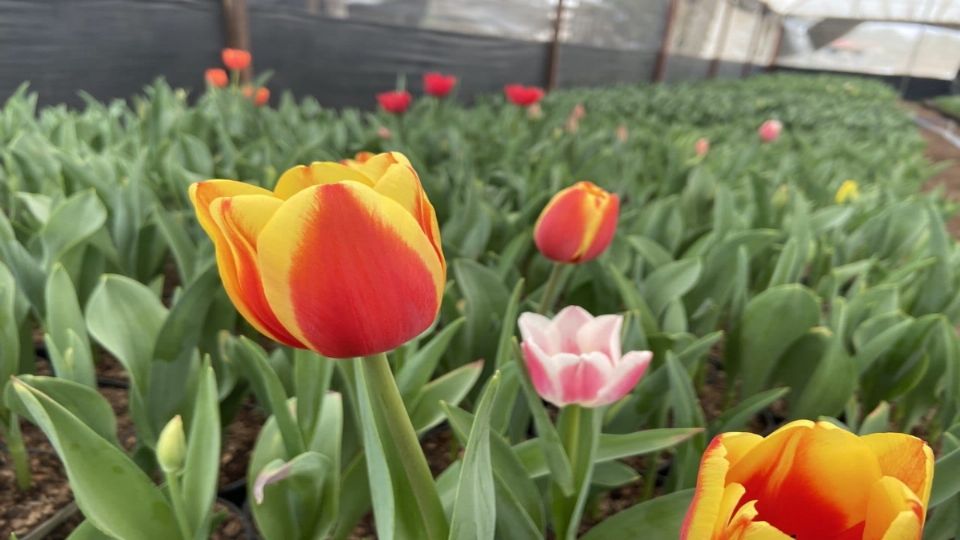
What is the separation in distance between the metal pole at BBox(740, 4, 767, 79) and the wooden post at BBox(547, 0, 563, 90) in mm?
9663

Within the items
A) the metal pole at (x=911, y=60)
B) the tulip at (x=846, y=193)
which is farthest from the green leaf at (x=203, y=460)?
the metal pole at (x=911, y=60)

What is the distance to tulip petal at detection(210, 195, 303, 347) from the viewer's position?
0.26 m

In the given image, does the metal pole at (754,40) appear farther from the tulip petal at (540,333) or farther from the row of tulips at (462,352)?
the tulip petal at (540,333)

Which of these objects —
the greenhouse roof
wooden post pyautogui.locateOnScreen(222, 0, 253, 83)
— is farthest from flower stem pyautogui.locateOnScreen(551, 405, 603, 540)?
the greenhouse roof

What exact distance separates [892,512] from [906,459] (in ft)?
0.09

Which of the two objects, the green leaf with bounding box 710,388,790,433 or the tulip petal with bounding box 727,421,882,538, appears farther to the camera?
the green leaf with bounding box 710,388,790,433

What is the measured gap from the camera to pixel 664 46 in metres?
8.41

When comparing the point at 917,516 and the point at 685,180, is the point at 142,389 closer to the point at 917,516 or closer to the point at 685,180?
the point at 917,516

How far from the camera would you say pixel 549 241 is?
1.99 feet

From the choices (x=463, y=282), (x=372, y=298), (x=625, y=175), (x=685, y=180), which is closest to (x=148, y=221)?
(x=463, y=282)

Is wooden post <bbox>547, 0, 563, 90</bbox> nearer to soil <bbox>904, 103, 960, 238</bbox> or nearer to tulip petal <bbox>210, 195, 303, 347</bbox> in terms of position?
soil <bbox>904, 103, 960, 238</bbox>

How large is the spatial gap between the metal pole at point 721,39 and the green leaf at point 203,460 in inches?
484

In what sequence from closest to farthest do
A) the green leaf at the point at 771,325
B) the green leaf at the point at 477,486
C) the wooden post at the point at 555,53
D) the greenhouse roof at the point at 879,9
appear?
1. the green leaf at the point at 477,486
2. the green leaf at the point at 771,325
3. the wooden post at the point at 555,53
4. the greenhouse roof at the point at 879,9

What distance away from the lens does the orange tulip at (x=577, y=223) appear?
1.94ft
